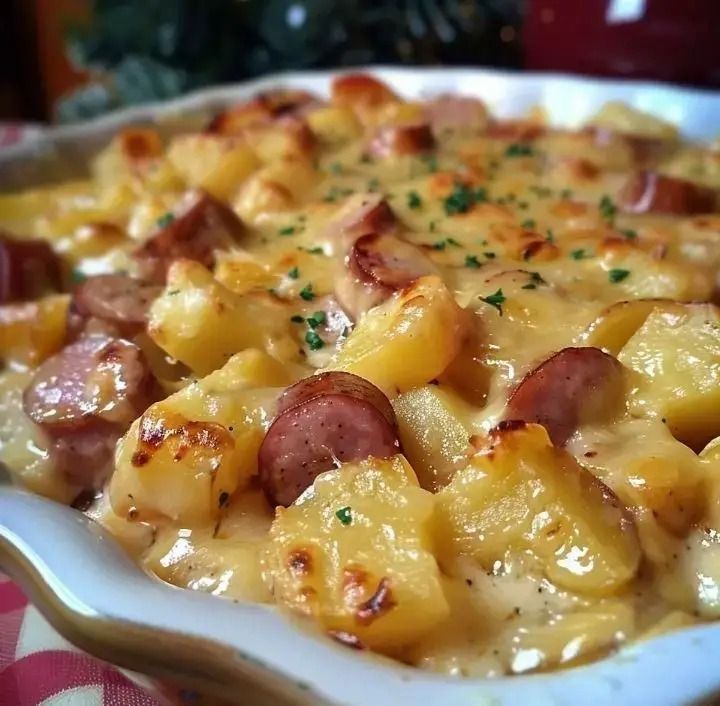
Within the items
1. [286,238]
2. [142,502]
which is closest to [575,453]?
[142,502]

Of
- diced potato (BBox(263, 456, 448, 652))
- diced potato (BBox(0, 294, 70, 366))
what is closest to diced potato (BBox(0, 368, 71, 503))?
diced potato (BBox(0, 294, 70, 366))

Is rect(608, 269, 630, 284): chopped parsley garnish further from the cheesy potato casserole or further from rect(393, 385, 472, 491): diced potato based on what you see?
rect(393, 385, 472, 491): diced potato

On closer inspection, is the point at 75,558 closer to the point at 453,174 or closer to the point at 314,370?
the point at 314,370

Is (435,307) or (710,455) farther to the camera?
(435,307)

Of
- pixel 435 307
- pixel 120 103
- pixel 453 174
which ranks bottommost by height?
pixel 120 103

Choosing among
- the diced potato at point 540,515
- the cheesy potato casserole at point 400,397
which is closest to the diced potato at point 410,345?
the cheesy potato casserole at point 400,397

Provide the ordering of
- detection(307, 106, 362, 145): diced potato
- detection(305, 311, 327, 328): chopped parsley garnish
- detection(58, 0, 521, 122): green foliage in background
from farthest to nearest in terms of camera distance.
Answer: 1. detection(58, 0, 521, 122): green foliage in background
2. detection(307, 106, 362, 145): diced potato
3. detection(305, 311, 327, 328): chopped parsley garnish

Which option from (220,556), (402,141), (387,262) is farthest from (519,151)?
(220,556)

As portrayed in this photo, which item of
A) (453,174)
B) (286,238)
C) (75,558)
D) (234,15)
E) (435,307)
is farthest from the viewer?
(234,15)
